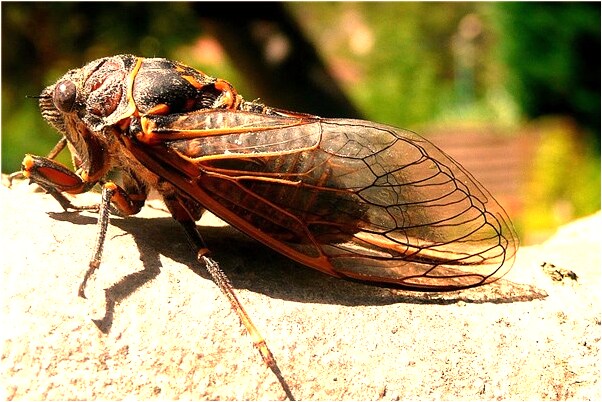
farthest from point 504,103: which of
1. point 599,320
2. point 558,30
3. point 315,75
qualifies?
point 599,320

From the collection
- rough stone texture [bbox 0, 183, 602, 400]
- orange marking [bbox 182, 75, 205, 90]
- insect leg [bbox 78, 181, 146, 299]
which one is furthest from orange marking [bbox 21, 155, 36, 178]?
orange marking [bbox 182, 75, 205, 90]

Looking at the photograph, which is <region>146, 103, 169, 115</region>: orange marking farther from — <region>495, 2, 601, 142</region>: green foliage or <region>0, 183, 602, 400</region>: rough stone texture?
<region>495, 2, 601, 142</region>: green foliage

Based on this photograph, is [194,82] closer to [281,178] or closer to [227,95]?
[227,95]

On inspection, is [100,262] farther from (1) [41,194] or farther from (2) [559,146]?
(2) [559,146]

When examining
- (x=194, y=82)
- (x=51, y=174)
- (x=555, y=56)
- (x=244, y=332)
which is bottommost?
(x=244, y=332)

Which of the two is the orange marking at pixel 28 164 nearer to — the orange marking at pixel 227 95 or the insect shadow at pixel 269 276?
the insect shadow at pixel 269 276

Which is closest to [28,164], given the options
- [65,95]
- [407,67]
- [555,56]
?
[65,95]
